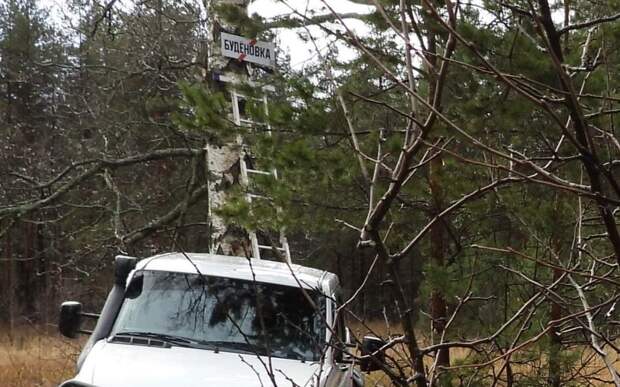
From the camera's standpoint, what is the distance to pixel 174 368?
418 centimetres

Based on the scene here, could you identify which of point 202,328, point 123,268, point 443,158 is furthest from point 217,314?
point 443,158

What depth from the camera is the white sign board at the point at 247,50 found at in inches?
286

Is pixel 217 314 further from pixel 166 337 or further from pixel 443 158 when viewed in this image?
pixel 443 158

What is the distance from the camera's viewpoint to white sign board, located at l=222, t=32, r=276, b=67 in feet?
23.9

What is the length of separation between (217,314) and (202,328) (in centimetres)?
15

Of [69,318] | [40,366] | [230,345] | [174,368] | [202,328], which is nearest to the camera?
[174,368]

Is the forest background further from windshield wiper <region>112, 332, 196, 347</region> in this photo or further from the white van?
windshield wiper <region>112, 332, 196, 347</region>

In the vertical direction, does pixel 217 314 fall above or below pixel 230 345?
above

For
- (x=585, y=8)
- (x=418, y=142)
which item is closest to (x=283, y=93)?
(x=585, y=8)

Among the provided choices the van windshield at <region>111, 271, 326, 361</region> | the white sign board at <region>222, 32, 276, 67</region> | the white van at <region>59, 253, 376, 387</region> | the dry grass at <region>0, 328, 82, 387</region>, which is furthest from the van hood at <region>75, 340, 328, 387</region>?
the dry grass at <region>0, 328, 82, 387</region>

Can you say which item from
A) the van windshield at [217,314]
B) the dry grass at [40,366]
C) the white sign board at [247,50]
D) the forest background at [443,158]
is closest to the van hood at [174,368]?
the van windshield at [217,314]

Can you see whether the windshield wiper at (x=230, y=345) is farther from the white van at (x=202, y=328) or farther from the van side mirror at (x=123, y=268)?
the van side mirror at (x=123, y=268)

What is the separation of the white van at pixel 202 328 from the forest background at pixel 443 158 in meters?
0.42

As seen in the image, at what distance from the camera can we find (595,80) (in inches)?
166
